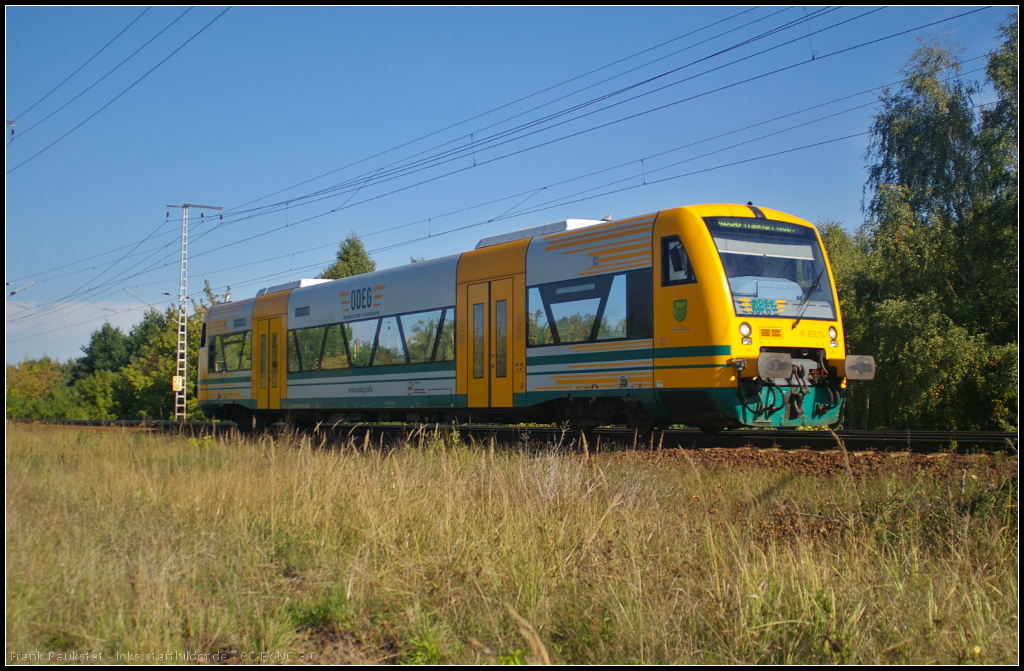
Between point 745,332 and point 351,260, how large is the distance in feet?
170

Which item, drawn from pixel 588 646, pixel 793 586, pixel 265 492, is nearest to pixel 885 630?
pixel 793 586

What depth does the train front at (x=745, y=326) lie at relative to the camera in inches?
391

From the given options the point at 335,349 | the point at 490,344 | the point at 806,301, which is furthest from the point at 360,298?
the point at 806,301

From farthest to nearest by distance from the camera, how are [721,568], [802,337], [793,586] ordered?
[802,337]
[721,568]
[793,586]

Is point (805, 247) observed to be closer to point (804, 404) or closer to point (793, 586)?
Answer: point (804, 404)

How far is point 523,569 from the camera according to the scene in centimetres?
493

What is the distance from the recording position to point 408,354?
14766 millimetres

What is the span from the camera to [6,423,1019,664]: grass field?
4125 millimetres

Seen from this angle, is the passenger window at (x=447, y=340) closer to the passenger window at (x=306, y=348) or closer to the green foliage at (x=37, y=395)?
the passenger window at (x=306, y=348)

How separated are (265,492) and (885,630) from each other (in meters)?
4.92

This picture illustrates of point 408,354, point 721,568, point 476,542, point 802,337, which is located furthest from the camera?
point 408,354

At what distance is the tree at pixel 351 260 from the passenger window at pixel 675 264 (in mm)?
50005

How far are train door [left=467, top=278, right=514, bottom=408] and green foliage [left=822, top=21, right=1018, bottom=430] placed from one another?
499 inches

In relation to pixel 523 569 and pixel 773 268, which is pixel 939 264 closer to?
pixel 773 268
